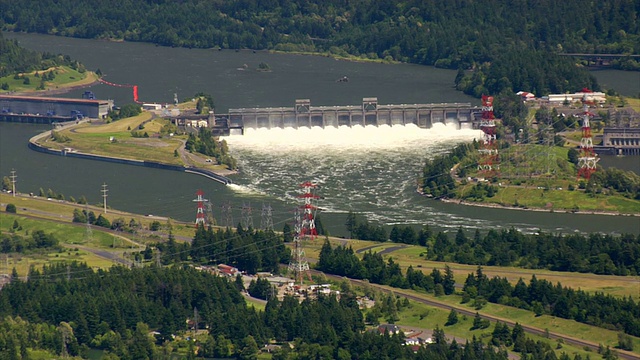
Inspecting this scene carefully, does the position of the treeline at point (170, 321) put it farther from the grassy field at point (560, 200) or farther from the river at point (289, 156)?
the grassy field at point (560, 200)

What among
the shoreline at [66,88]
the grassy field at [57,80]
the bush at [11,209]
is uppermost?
the grassy field at [57,80]

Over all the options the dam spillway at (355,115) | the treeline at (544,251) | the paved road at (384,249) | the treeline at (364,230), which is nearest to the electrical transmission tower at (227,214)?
the treeline at (364,230)

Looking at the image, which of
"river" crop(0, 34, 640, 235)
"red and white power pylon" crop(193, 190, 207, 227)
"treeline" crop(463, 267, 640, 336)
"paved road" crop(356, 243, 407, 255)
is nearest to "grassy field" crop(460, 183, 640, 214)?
"river" crop(0, 34, 640, 235)

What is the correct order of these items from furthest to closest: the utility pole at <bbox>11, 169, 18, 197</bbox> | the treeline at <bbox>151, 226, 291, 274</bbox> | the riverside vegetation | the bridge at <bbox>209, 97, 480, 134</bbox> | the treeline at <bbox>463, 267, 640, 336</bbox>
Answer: the bridge at <bbox>209, 97, 480, 134</bbox>, the utility pole at <bbox>11, 169, 18, 197</bbox>, the treeline at <bbox>151, 226, 291, 274</bbox>, the riverside vegetation, the treeline at <bbox>463, 267, 640, 336</bbox>

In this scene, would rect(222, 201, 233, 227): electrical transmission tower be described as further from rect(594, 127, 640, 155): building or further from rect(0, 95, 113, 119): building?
rect(0, 95, 113, 119): building

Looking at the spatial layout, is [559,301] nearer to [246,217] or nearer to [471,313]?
[471,313]
